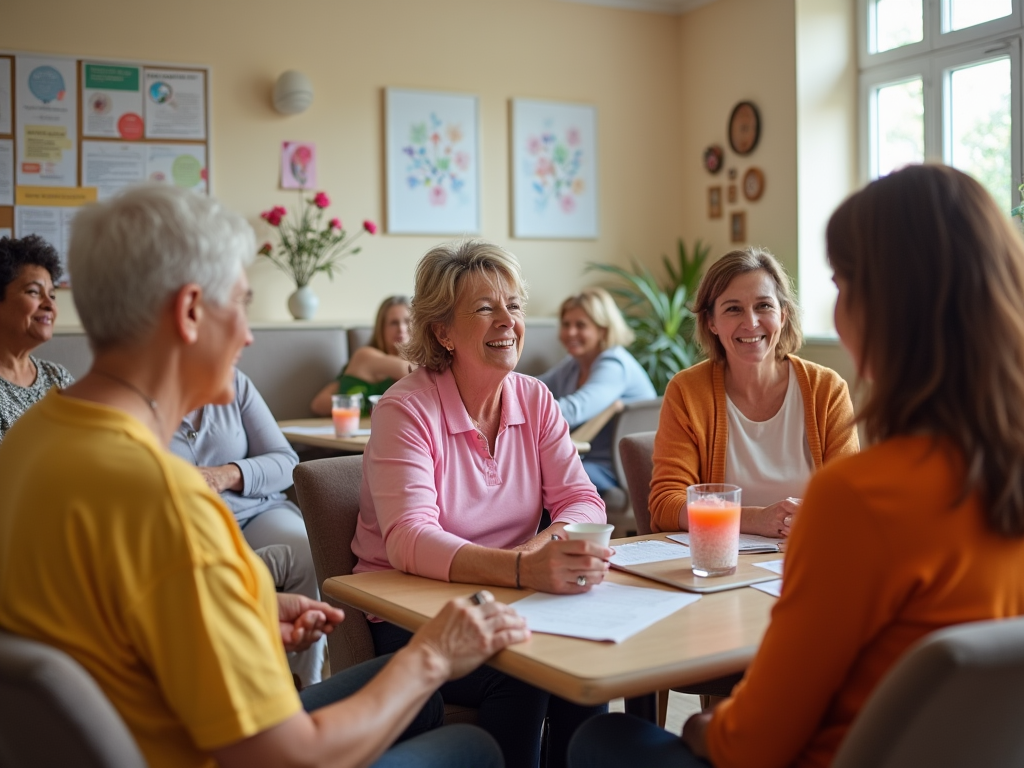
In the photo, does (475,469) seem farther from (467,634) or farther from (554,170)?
(554,170)

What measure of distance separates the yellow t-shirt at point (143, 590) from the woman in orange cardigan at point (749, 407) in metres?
1.27

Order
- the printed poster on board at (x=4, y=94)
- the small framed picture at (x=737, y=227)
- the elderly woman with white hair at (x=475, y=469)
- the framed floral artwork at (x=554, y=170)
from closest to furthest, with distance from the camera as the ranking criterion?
1. the elderly woman with white hair at (x=475, y=469)
2. the printed poster on board at (x=4, y=94)
3. the small framed picture at (x=737, y=227)
4. the framed floral artwork at (x=554, y=170)

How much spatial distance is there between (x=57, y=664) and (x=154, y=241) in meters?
0.45

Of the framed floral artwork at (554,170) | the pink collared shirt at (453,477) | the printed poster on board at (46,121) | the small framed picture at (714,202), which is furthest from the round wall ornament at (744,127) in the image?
the pink collared shirt at (453,477)

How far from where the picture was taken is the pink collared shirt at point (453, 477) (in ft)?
5.92

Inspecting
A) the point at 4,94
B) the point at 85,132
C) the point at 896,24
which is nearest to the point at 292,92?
the point at 85,132

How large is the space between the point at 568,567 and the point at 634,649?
265mm

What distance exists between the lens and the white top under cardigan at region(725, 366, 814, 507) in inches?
87.9

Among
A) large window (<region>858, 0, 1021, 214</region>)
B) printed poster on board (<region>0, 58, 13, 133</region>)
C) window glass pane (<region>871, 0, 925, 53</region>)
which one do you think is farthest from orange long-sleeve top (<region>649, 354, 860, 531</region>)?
printed poster on board (<region>0, 58, 13, 133</region>)

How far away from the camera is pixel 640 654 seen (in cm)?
127

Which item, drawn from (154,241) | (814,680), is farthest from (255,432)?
(814,680)

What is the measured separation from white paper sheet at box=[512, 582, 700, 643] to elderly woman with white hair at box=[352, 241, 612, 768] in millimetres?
53

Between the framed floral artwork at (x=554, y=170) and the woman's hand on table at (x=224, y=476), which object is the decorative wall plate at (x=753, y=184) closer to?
the framed floral artwork at (x=554, y=170)

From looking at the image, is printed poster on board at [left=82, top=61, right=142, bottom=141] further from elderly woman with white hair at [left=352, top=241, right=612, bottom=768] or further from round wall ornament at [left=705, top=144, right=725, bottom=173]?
elderly woman with white hair at [left=352, top=241, right=612, bottom=768]
